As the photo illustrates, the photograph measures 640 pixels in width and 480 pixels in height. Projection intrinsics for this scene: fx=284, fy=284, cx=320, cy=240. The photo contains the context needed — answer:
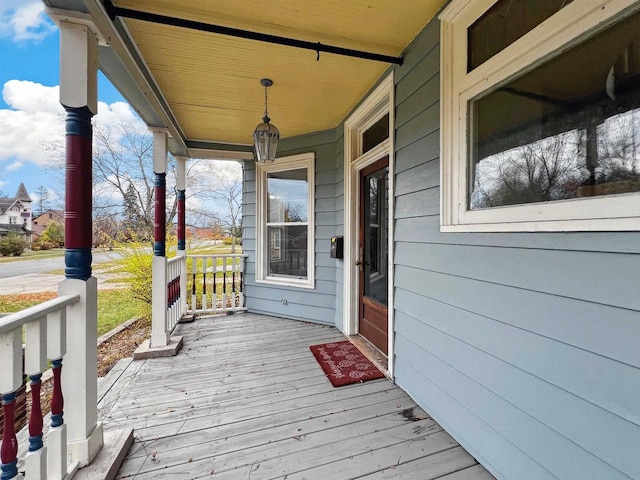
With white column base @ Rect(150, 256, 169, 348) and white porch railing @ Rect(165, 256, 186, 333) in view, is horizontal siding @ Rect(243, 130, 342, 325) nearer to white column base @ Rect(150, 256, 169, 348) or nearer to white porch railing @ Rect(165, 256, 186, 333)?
white porch railing @ Rect(165, 256, 186, 333)

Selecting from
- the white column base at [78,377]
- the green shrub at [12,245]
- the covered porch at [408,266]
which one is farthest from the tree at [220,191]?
the white column base at [78,377]

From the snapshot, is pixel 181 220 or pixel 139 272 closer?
pixel 181 220

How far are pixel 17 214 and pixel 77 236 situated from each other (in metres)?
1.57

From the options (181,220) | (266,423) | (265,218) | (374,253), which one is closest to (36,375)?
(266,423)

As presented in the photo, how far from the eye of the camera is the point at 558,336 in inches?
44.9

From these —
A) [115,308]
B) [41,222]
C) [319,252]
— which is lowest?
[115,308]

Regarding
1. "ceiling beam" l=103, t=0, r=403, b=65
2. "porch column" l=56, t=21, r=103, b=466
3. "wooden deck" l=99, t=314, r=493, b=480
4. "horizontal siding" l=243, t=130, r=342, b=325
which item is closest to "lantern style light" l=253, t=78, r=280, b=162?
"ceiling beam" l=103, t=0, r=403, b=65

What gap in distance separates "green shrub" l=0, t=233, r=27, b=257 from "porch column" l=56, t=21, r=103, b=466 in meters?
1.19

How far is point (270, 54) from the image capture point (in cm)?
217

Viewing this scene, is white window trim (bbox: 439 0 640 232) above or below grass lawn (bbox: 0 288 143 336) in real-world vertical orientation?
above

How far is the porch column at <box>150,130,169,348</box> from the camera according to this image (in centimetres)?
283

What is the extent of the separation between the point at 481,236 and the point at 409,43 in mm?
1565

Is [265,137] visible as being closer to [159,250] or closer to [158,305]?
[159,250]

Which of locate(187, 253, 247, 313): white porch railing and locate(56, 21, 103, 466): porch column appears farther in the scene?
locate(187, 253, 247, 313): white porch railing
